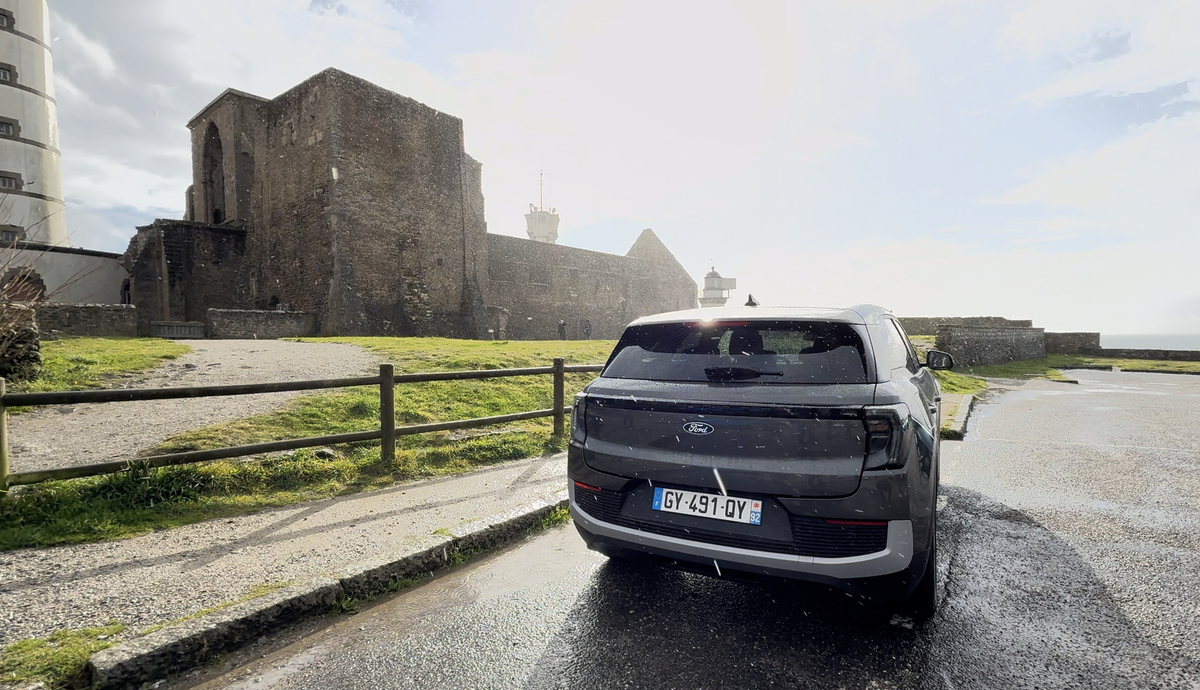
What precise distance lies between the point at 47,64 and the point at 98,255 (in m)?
16.2

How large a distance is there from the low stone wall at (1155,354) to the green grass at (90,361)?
36664mm

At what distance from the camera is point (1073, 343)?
2823cm

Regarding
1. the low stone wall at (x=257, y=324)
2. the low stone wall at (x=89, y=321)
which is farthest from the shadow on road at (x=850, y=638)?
the low stone wall at (x=257, y=324)

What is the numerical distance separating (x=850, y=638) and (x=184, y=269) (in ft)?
93.3

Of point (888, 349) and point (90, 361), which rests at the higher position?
point (888, 349)

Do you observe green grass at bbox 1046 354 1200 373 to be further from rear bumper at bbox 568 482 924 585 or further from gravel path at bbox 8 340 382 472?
gravel path at bbox 8 340 382 472

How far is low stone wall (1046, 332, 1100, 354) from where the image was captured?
2775 centimetres

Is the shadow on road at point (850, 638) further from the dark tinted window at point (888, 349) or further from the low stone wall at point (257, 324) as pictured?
the low stone wall at point (257, 324)

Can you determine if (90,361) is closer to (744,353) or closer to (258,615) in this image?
(258,615)

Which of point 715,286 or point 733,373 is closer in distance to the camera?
point 733,373

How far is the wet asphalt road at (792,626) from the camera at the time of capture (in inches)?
87.0

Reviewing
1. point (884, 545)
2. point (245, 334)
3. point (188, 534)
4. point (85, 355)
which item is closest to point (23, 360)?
point (85, 355)

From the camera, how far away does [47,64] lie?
3075 centimetres

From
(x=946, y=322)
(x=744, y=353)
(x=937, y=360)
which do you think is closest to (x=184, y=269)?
(x=744, y=353)
